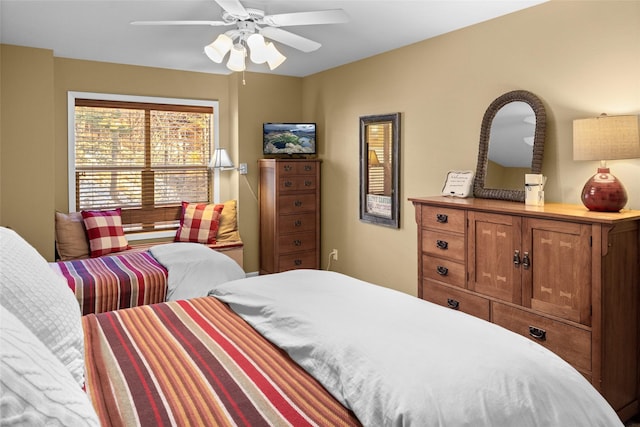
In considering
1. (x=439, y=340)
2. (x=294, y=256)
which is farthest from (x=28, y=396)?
(x=294, y=256)

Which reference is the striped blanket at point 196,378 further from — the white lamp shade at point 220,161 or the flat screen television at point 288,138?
the flat screen television at point 288,138

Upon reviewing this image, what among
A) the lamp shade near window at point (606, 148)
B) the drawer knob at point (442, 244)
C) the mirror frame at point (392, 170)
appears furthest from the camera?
the mirror frame at point (392, 170)

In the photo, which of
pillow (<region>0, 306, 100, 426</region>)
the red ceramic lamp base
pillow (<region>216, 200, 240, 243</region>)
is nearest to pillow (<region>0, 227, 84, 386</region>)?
pillow (<region>0, 306, 100, 426</region>)

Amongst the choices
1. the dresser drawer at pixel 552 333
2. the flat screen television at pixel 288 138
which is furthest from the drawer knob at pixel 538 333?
the flat screen television at pixel 288 138

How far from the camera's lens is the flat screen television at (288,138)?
5484 mm

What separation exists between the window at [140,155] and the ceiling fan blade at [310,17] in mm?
2855

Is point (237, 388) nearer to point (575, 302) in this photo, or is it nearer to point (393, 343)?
point (393, 343)

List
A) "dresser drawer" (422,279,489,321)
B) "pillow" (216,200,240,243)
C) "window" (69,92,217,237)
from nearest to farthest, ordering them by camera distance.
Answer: "dresser drawer" (422,279,489,321) → "window" (69,92,217,237) → "pillow" (216,200,240,243)

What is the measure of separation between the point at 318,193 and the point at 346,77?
4.34ft

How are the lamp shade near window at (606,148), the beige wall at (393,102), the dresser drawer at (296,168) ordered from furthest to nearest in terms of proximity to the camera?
the dresser drawer at (296,168) < the beige wall at (393,102) < the lamp shade near window at (606,148)

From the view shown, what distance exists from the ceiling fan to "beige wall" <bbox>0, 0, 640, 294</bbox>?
51.8 inches

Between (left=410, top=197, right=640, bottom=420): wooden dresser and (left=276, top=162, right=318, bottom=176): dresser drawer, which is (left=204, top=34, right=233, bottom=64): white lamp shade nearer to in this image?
(left=410, top=197, right=640, bottom=420): wooden dresser

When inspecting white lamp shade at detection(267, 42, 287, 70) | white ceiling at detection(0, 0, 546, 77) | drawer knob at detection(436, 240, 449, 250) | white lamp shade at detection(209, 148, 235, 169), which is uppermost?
white ceiling at detection(0, 0, 546, 77)

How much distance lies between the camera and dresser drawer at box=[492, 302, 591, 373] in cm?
250
